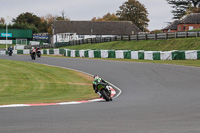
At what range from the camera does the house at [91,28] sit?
104 m

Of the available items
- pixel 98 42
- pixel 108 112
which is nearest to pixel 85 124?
pixel 108 112

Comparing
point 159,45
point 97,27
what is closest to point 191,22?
point 97,27

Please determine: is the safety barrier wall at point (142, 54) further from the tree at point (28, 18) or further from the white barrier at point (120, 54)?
the tree at point (28, 18)

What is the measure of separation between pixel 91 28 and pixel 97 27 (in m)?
1.76

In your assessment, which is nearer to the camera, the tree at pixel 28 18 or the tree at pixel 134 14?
the tree at pixel 134 14

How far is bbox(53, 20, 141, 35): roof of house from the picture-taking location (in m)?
104

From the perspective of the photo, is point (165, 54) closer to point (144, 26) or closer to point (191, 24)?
point (191, 24)

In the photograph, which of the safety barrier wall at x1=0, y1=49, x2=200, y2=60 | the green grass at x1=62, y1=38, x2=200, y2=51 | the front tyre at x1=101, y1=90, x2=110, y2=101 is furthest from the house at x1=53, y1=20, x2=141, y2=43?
the front tyre at x1=101, y1=90, x2=110, y2=101

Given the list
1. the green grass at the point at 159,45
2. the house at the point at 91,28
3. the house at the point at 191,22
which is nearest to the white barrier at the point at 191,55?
the green grass at the point at 159,45

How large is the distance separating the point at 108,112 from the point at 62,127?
251 centimetres

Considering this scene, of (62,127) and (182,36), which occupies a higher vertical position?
(182,36)

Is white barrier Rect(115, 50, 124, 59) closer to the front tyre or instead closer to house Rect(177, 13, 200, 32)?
the front tyre

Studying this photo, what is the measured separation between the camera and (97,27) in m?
105

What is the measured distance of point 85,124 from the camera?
717 centimetres
